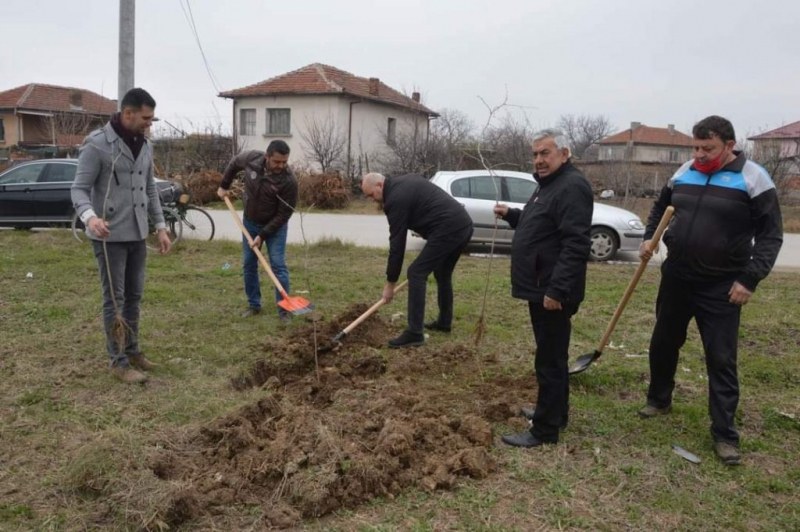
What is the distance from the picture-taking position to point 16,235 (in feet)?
36.2

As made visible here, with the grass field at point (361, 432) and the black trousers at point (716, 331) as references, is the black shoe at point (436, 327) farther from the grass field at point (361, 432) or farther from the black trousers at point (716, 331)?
the black trousers at point (716, 331)

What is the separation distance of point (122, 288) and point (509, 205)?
6.95 meters

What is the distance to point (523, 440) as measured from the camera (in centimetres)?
352

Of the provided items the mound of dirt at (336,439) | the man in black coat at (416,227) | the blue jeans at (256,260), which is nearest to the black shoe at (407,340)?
the man in black coat at (416,227)

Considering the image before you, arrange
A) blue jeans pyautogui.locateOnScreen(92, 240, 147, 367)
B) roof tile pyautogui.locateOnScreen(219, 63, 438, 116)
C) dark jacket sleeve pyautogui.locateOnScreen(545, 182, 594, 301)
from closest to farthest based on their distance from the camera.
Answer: dark jacket sleeve pyautogui.locateOnScreen(545, 182, 594, 301) < blue jeans pyautogui.locateOnScreen(92, 240, 147, 367) < roof tile pyautogui.locateOnScreen(219, 63, 438, 116)

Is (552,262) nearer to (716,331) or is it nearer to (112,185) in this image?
(716,331)

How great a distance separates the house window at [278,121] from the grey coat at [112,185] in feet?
85.6

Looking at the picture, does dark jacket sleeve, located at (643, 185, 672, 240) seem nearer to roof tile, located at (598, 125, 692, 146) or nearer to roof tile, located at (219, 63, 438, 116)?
roof tile, located at (219, 63, 438, 116)

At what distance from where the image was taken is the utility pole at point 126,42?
9.45 m

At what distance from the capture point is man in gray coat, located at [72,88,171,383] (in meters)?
4.00

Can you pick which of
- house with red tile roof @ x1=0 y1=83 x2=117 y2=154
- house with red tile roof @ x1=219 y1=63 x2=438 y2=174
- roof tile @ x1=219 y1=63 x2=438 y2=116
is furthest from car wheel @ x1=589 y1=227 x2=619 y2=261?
house with red tile roof @ x1=0 y1=83 x2=117 y2=154

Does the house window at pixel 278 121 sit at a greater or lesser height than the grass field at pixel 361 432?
greater

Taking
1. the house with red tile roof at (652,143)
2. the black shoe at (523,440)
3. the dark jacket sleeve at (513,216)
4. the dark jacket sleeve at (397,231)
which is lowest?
the black shoe at (523,440)

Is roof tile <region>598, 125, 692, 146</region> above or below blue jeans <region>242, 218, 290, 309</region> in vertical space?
above
